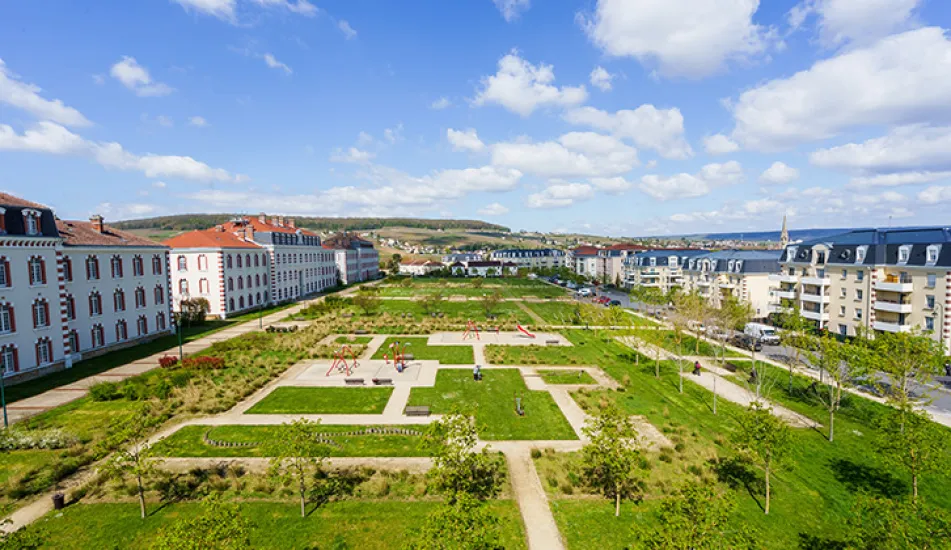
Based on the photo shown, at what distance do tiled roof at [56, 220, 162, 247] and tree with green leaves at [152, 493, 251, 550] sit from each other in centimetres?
3783

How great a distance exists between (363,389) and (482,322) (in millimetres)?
29993

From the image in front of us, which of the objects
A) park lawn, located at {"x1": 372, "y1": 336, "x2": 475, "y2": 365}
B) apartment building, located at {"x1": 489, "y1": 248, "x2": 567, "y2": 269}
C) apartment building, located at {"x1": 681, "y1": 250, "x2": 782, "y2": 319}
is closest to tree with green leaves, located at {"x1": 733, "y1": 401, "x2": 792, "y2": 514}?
park lawn, located at {"x1": 372, "y1": 336, "x2": 475, "y2": 365}

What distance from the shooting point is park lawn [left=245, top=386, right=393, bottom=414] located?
85.5ft

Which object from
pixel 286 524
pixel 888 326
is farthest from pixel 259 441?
pixel 888 326

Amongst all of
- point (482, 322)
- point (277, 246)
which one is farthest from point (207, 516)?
point (277, 246)

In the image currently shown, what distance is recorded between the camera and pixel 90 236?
40438mm

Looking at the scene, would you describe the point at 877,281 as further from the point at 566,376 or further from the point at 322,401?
the point at 322,401

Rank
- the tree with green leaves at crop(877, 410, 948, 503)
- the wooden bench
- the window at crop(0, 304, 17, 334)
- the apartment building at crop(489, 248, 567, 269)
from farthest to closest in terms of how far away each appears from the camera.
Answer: the apartment building at crop(489, 248, 567, 269), the window at crop(0, 304, 17, 334), the wooden bench, the tree with green leaves at crop(877, 410, 948, 503)

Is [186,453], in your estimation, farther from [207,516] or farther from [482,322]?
[482,322]

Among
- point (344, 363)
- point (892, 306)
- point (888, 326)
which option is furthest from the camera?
point (888, 326)

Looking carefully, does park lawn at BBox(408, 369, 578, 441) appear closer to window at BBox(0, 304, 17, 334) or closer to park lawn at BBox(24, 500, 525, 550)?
park lawn at BBox(24, 500, 525, 550)

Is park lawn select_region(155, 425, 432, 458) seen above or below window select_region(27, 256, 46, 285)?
below

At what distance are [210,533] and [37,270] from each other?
112 feet

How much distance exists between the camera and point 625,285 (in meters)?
96.4
